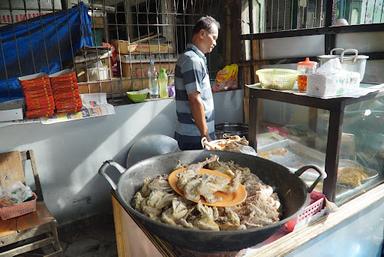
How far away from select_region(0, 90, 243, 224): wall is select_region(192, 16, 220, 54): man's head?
907 millimetres

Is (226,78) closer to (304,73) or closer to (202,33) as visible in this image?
(202,33)

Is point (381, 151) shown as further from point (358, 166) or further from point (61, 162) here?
point (61, 162)

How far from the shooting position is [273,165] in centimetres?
114

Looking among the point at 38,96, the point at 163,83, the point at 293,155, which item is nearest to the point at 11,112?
the point at 38,96

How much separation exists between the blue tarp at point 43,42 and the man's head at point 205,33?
134cm

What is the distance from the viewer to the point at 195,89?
209 cm

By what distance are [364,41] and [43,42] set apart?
2809 millimetres

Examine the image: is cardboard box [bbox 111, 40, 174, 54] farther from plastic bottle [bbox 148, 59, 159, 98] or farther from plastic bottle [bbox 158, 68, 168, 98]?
plastic bottle [bbox 158, 68, 168, 98]

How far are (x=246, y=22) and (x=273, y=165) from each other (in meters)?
2.58

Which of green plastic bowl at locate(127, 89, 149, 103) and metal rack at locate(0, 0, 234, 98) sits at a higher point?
metal rack at locate(0, 0, 234, 98)

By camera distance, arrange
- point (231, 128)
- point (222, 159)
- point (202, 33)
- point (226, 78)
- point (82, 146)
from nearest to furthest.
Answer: point (222, 159) → point (202, 33) → point (82, 146) → point (231, 128) → point (226, 78)

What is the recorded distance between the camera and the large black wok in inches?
29.6

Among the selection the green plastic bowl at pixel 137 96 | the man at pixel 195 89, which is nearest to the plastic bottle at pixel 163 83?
the green plastic bowl at pixel 137 96

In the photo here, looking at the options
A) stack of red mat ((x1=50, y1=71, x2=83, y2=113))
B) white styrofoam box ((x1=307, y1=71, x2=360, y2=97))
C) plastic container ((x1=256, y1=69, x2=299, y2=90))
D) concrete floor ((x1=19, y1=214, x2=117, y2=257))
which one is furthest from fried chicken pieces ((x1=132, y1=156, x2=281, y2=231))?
concrete floor ((x1=19, y1=214, x2=117, y2=257))
